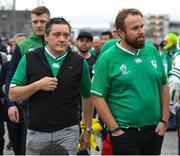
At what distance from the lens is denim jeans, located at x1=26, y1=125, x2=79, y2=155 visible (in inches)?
189

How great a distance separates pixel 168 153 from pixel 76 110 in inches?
162

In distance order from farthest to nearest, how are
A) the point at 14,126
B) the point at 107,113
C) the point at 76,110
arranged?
the point at 14,126, the point at 76,110, the point at 107,113

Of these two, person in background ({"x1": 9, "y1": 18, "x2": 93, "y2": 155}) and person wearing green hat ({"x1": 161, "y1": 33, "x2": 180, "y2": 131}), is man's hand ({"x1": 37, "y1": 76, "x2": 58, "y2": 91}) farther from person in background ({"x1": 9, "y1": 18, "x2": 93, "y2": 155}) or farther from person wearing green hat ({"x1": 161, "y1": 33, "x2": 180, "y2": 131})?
person wearing green hat ({"x1": 161, "y1": 33, "x2": 180, "y2": 131})

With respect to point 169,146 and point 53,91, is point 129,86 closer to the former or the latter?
point 53,91

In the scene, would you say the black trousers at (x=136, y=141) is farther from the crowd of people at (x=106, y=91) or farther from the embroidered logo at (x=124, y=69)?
the embroidered logo at (x=124, y=69)

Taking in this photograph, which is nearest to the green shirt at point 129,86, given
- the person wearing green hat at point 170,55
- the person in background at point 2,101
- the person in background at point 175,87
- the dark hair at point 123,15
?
the dark hair at point 123,15

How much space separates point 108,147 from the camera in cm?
485

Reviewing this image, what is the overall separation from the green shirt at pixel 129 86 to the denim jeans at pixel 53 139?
0.44m

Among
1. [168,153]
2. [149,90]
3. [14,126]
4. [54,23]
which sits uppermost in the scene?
[54,23]

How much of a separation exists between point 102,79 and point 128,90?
24 centimetres

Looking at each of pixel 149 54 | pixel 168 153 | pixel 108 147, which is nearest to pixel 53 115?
pixel 108 147

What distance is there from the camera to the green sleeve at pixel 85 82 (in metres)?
5.00

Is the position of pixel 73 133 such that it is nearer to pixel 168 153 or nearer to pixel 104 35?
pixel 168 153

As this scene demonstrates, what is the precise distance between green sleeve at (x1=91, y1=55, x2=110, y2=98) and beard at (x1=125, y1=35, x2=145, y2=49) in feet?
0.80
